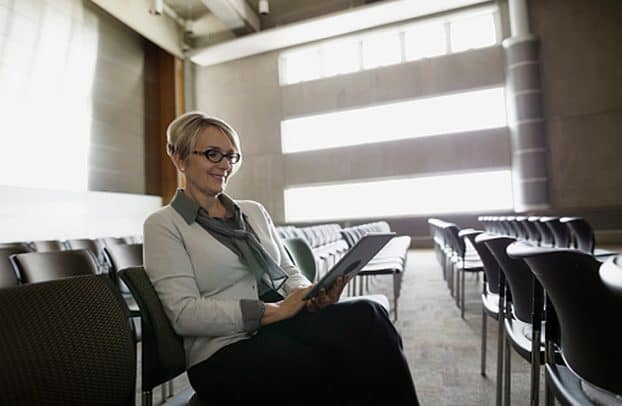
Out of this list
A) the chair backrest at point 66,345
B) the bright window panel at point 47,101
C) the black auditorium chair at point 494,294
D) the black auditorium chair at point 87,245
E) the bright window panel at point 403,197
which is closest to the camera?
the chair backrest at point 66,345

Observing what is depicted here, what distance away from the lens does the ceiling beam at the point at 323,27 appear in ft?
32.5

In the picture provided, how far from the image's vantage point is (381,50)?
11492mm

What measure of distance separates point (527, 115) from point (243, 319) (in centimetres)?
1047

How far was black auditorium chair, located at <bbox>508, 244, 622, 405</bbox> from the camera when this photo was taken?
2.51 ft

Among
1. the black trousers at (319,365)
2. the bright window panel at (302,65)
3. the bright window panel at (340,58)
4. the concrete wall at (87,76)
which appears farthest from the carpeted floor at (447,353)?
the bright window panel at (302,65)

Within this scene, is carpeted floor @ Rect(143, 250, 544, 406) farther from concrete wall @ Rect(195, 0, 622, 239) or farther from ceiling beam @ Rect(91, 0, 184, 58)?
ceiling beam @ Rect(91, 0, 184, 58)

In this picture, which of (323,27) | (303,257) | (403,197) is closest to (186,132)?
(303,257)

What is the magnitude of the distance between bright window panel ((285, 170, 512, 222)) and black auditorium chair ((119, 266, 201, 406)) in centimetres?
1046

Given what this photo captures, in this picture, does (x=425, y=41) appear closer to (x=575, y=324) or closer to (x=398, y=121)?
(x=398, y=121)

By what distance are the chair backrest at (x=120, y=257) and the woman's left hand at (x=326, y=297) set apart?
1.44m

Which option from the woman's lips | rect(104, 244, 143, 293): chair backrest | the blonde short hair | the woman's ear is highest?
the blonde short hair

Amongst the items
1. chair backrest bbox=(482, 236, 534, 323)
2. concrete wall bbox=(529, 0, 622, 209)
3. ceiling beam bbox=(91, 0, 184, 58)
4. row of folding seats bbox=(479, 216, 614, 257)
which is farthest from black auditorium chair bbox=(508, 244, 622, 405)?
ceiling beam bbox=(91, 0, 184, 58)

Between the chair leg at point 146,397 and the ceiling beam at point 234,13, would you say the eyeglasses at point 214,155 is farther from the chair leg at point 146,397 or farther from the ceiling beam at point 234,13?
the ceiling beam at point 234,13

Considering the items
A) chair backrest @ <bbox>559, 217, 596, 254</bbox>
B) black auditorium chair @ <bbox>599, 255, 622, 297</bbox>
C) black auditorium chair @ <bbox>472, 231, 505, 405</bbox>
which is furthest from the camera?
chair backrest @ <bbox>559, 217, 596, 254</bbox>
